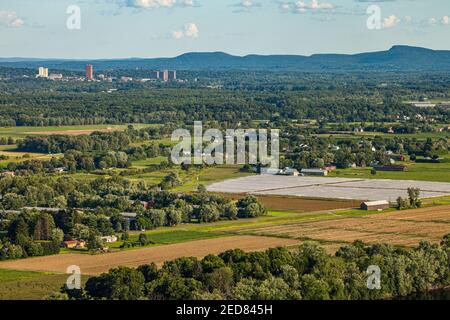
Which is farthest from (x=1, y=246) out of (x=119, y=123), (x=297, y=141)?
(x=119, y=123)

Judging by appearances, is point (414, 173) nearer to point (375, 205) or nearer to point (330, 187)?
point (330, 187)

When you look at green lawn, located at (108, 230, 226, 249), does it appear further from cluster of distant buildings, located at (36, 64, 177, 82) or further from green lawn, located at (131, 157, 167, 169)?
cluster of distant buildings, located at (36, 64, 177, 82)

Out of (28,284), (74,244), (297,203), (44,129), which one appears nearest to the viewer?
(28,284)

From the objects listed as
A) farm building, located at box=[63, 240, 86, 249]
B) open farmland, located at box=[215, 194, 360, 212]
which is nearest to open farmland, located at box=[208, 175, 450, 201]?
open farmland, located at box=[215, 194, 360, 212]

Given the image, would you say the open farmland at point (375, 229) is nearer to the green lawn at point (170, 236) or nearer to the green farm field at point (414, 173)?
the green lawn at point (170, 236)

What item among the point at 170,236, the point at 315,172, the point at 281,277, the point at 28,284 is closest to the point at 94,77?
the point at 315,172
